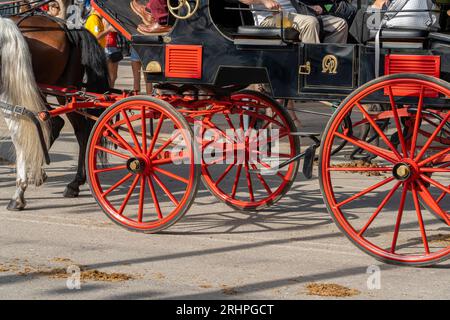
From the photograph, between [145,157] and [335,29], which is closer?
[145,157]

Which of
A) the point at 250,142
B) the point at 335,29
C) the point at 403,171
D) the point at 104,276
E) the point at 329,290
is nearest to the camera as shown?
the point at 329,290

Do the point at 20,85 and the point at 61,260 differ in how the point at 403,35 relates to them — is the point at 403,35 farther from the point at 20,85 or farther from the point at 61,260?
the point at 20,85

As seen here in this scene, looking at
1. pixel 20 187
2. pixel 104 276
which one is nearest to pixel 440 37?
pixel 104 276

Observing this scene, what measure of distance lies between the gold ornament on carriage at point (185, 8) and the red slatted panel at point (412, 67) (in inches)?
59.1

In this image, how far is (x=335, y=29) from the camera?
753 centimetres

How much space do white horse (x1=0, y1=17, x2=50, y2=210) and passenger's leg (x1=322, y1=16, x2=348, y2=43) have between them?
239 centimetres

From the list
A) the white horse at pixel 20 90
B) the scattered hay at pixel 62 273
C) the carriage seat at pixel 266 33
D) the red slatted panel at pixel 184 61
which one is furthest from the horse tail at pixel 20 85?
the carriage seat at pixel 266 33

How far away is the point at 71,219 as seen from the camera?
8031 millimetres

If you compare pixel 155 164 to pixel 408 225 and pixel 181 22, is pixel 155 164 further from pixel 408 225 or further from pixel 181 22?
pixel 408 225

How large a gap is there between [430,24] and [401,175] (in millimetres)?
1179

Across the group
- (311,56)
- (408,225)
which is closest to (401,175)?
(311,56)

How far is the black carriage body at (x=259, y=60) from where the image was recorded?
22.0ft

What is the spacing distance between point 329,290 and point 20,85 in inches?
134

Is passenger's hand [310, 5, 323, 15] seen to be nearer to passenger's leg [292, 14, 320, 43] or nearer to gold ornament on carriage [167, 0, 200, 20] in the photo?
passenger's leg [292, 14, 320, 43]
